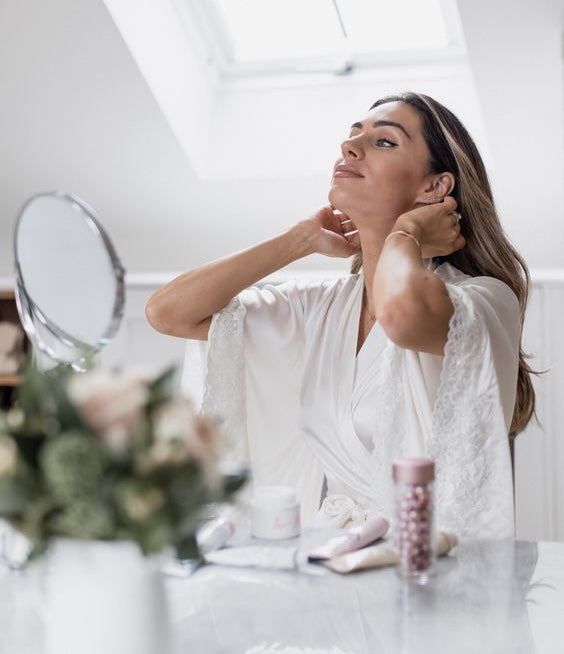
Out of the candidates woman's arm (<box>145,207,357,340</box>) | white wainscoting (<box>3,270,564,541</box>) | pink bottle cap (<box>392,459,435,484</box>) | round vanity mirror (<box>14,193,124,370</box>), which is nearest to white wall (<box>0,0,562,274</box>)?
white wainscoting (<box>3,270,564,541</box>)

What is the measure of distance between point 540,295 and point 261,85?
117 cm

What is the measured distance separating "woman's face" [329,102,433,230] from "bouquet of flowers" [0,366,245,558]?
4.15 ft

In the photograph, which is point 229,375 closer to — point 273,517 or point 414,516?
point 273,517

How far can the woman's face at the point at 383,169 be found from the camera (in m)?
1.94

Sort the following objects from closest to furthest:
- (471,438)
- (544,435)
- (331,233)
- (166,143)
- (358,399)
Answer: (471,438), (358,399), (331,233), (544,435), (166,143)

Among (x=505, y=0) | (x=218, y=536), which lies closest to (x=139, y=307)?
(x=505, y=0)

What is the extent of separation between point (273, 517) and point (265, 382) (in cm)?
76

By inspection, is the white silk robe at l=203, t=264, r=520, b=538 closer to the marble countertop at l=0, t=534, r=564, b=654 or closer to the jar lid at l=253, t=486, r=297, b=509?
the jar lid at l=253, t=486, r=297, b=509

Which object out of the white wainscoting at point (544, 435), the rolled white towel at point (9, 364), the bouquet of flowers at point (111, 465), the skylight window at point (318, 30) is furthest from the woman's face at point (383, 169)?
the rolled white towel at point (9, 364)

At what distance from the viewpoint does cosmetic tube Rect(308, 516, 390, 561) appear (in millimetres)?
1171

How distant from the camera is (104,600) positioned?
2.47 ft

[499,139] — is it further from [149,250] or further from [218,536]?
[218,536]

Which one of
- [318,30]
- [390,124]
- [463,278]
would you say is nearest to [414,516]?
[463,278]

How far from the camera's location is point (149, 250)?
3.45m
